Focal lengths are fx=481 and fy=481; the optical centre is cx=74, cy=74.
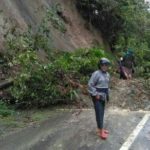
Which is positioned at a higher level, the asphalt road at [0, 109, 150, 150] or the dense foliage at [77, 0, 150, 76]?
the dense foliage at [77, 0, 150, 76]

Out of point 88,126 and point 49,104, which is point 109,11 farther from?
point 88,126

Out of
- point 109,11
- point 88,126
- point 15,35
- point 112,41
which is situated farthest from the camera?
point 112,41

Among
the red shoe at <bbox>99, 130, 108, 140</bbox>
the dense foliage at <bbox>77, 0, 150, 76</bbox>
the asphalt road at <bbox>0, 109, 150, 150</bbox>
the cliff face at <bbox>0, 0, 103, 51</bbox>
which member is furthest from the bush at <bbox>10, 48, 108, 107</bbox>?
the dense foliage at <bbox>77, 0, 150, 76</bbox>

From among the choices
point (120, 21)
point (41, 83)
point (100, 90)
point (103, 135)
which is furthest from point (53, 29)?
point (103, 135)

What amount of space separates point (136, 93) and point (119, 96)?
0.75 meters

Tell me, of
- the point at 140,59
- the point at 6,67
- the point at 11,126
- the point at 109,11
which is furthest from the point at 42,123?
the point at 109,11

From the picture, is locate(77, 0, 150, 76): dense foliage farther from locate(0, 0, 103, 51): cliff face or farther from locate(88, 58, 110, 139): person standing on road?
locate(88, 58, 110, 139): person standing on road

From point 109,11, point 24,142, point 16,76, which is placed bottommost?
point 24,142

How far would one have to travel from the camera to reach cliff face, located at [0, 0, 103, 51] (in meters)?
18.3

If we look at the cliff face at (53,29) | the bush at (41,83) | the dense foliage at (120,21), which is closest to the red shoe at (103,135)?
the bush at (41,83)

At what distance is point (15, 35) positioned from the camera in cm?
1700

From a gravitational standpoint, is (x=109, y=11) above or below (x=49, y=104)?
above

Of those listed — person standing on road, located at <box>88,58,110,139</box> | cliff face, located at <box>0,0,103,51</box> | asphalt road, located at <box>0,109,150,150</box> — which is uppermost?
cliff face, located at <box>0,0,103,51</box>

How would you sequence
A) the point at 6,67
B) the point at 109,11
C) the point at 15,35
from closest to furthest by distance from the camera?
the point at 6,67
the point at 15,35
the point at 109,11
